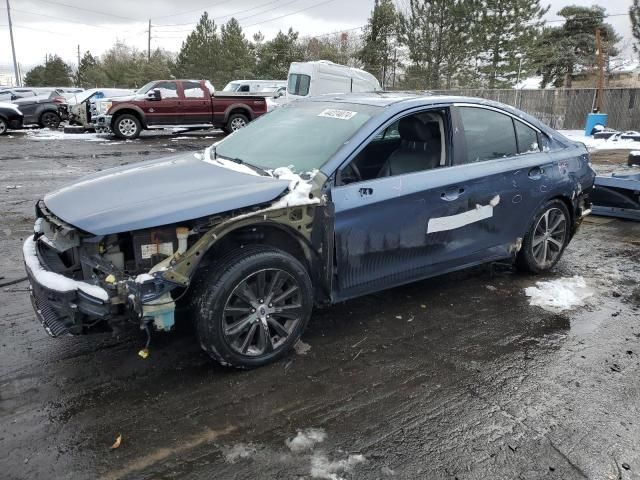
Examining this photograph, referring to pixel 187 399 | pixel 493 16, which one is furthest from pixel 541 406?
pixel 493 16

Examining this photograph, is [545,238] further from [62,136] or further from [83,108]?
[83,108]

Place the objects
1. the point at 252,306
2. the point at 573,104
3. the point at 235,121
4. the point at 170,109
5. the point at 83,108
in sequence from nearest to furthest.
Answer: the point at 252,306
the point at 170,109
the point at 235,121
the point at 83,108
the point at 573,104

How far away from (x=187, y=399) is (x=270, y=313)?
2.31 ft

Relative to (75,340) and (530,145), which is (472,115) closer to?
(530,145)

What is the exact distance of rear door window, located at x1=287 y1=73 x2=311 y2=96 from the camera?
18.1m

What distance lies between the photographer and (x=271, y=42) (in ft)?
149

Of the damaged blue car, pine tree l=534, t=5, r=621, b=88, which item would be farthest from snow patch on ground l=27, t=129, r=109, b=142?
pine tree l=534, t=5, r=621, b=88

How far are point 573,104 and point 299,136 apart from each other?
23.7m

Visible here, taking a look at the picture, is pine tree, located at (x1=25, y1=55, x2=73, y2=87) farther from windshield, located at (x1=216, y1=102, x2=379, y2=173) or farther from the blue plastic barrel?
windshield, located at (x1=216, y1=102, x2=379, y2=173)

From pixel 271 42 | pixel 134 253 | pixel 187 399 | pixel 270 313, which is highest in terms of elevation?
pixel 271 42

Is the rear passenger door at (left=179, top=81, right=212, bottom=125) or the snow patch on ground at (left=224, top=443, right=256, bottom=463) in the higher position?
the rear passenger door at (left=179, top=81, right=212, bottom=125)

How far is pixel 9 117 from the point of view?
1858cm

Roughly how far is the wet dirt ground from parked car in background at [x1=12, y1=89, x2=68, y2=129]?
1940 cm

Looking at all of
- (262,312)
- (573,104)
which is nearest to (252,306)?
(262,312)
